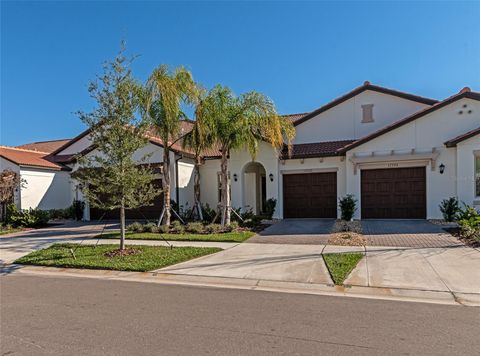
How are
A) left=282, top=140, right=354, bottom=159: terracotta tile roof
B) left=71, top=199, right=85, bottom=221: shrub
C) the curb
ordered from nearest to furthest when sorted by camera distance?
the curb → left=282, top=140, right=354, bottom=159: terracotta tile roof → left=71, top=199, right=85, bottom=221: shrub

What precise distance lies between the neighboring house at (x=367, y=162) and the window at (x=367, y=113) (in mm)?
53

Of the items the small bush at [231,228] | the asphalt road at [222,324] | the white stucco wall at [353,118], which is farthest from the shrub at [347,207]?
the asphalt road at [222,324]

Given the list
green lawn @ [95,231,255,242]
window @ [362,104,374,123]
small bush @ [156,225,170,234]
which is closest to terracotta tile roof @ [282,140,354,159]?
window @ [362,104,374,123]

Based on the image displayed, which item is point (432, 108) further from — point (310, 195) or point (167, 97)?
point (167, 97)

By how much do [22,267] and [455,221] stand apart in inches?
594

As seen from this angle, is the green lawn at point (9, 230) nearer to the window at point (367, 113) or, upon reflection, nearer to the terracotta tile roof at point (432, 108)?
the terracotta tile roof at point (432, 108)

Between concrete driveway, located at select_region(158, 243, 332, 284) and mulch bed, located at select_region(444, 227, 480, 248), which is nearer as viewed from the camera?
concrete driveway, located at select_region(158, 243, 332, 284)

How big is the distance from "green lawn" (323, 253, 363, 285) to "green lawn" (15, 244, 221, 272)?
338 cm

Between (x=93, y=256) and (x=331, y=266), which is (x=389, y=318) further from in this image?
(x=93, y=256)

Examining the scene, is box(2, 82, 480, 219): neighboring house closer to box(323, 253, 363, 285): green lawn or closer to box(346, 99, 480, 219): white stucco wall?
box(346, 99, 480, 219): white stucco wall

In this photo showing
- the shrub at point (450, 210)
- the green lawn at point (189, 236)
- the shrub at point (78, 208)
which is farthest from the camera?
the shrub at point (78, 208)

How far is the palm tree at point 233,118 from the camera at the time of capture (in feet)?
44.4

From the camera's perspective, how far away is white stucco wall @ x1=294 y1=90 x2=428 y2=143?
1750cm

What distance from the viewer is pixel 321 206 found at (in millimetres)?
16594
